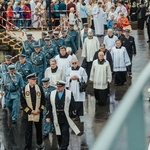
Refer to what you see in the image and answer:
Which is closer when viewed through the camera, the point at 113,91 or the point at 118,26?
the point at 113,91

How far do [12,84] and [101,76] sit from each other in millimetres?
2431

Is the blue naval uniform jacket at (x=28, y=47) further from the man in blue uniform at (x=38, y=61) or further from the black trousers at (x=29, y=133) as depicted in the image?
the black trousers at (x=29, y=133)

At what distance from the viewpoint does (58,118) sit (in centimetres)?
989

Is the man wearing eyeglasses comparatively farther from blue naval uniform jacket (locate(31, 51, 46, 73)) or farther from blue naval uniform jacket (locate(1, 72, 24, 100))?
blue naval uniform jacket (locate(31, 51, 46, 73))

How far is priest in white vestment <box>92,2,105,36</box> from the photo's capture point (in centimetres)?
2689

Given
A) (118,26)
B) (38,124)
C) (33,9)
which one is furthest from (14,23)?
(38,124)

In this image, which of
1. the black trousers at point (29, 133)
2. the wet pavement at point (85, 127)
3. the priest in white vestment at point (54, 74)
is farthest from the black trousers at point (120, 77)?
the black trousers at point (29, 133)

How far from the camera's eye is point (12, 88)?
1238cm

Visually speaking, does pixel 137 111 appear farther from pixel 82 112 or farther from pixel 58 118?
pixel 82 112

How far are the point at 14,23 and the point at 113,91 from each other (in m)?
11.3

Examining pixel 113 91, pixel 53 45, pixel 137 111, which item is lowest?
pixel 113 91

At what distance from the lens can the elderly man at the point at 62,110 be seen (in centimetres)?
980

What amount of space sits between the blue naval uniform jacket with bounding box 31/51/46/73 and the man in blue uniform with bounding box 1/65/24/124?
7.53 ft

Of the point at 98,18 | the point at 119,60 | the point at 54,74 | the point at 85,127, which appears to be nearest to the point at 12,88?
the point at 54,74
